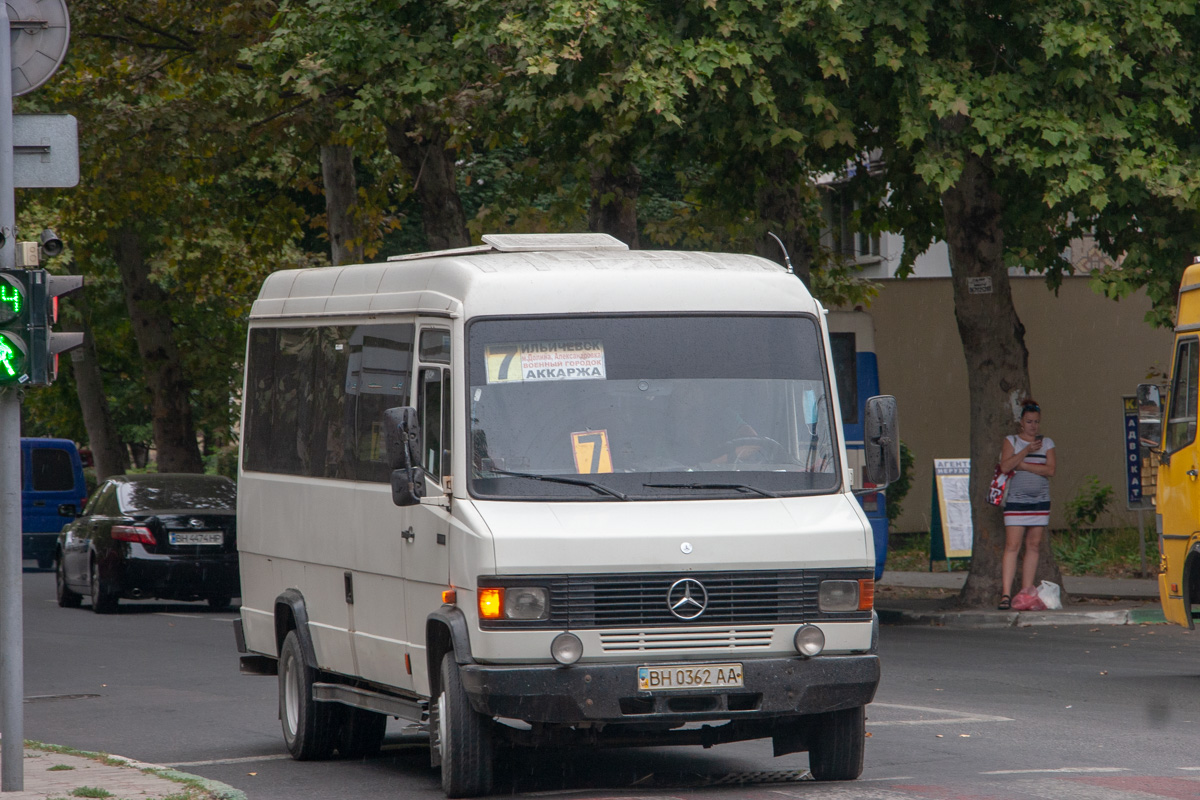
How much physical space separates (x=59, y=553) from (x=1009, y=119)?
13.7m

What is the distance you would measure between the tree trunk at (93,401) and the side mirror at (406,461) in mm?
28224

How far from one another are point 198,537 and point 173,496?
707mm

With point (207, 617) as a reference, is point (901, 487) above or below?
above

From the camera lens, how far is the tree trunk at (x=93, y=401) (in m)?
35.7

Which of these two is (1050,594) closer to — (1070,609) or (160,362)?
(1070,609)

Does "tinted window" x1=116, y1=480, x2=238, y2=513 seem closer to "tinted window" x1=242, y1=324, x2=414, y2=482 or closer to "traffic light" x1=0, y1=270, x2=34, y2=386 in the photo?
"tinted window" x1=242, y1=324, x2=414, y2=482

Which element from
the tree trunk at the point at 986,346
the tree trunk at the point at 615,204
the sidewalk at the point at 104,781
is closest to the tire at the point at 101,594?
the tree trunk at the point at 615,204


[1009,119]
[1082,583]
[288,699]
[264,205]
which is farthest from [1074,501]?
[288,699]

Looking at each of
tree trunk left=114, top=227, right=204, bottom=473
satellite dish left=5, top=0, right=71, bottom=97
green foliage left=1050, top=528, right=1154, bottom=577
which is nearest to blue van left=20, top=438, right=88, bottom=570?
tree trunk left=114, top=227, right=204, bottom=473

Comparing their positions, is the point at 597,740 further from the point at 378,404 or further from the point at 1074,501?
the point at 1074,501

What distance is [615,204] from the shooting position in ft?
70.3

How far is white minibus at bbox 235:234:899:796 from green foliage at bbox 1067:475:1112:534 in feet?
56.2

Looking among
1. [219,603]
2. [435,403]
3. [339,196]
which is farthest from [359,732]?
[339,196]

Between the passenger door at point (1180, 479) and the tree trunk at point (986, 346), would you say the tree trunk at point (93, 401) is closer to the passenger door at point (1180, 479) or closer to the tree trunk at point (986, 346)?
the tree trunk at point (986, 346)
